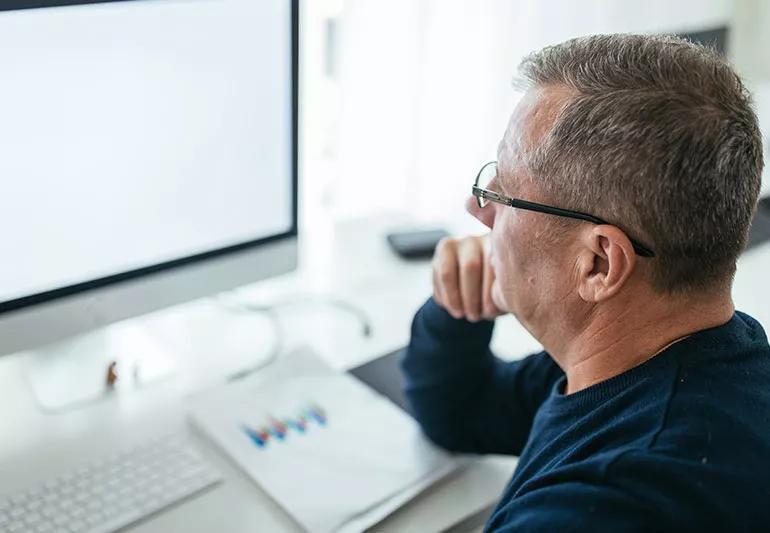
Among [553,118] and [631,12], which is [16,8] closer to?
[553,118]

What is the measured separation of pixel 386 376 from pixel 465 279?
20 centimetres

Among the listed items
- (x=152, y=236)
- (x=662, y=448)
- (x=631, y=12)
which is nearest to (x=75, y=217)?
(x=152, y=236)

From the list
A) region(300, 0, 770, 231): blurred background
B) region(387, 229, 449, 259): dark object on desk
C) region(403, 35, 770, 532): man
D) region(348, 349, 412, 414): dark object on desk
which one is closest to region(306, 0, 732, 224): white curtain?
region(300, 0, 770, 231): blurred background

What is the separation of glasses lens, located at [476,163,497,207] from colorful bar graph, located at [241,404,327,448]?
0.37 metres

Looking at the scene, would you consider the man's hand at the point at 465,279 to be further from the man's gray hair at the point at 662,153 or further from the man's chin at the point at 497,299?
the man's gray hair at the point at 662,153

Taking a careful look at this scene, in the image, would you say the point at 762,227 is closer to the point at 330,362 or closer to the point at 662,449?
the point at 330,362

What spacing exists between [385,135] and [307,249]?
605 mm

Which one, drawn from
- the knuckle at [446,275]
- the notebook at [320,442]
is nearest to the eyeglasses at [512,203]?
the knuckle at [446,275]

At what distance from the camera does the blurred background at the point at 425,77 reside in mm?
2096

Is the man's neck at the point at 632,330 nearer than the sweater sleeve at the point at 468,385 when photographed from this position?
Yes

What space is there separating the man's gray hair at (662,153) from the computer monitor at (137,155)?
1.48ft

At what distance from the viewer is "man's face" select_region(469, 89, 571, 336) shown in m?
0.90

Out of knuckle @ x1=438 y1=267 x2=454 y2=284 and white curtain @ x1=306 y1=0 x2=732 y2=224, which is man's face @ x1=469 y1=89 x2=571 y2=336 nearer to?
knuckle @ x1=438 y1=267 x2=454 y2=284

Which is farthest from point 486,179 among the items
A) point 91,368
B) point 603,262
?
point 91,368
